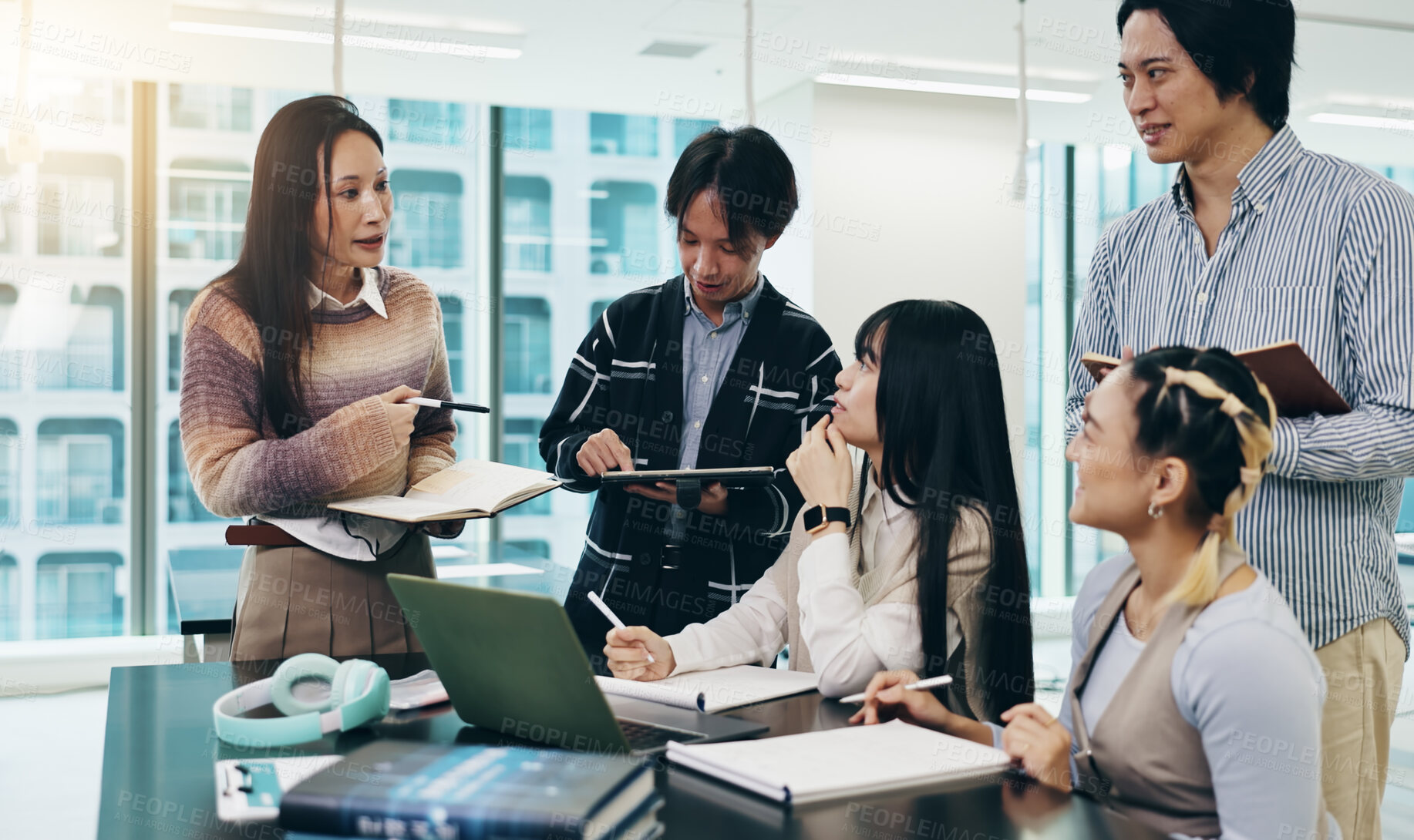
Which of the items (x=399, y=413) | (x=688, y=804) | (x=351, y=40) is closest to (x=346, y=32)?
(x=351, y=40)

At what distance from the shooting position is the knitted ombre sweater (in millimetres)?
1709

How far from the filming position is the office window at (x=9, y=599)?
17.2 ft

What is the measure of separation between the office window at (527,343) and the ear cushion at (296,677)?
14.6 ft

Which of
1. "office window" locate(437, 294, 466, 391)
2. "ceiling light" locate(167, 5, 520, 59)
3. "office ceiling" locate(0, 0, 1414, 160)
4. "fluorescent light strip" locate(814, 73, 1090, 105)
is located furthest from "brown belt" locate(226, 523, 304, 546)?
"office window" locate(437, 294, 466, 391)

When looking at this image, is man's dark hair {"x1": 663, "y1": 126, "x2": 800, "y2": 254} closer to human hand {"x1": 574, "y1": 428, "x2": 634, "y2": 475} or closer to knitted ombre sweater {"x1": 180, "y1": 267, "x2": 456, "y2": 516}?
human hand {"x1": 574, "y1": 428, "x2": 634, "y2": 475}

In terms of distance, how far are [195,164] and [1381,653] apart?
5.31 meters

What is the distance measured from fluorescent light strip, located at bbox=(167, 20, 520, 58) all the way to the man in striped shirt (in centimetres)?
319

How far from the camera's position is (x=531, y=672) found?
1207 millimetres

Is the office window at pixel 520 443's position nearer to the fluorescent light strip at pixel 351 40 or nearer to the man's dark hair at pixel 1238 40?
the fluorescent light strip at pixel 351 40

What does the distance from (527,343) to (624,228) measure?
0.79 metres

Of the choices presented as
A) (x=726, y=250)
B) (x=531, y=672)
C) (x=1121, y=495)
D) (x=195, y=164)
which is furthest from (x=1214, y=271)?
(x=195, y=164)

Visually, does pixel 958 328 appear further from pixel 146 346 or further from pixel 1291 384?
pixel 146 346

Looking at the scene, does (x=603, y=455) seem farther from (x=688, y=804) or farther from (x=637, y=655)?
(x=688, y=804)

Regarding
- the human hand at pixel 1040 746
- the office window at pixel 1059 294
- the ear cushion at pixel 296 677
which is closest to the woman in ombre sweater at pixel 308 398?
the ear cushion at pixel 296 677
